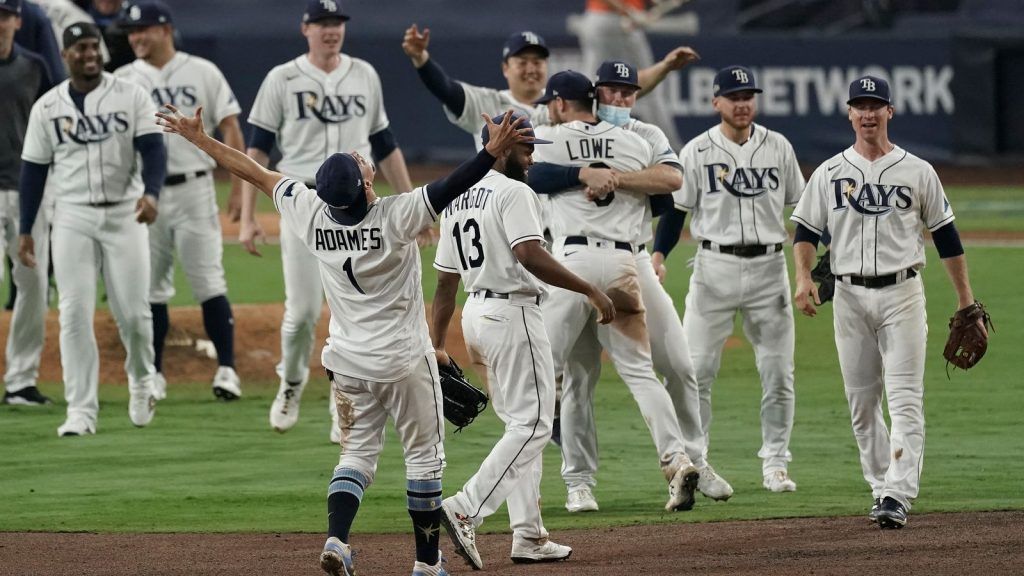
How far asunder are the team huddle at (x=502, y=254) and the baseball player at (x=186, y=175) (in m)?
0.02

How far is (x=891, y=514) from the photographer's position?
22.1 feet

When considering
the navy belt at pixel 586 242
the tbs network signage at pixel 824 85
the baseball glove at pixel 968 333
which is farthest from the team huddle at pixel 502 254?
the tbs network signage at pixel 824 85

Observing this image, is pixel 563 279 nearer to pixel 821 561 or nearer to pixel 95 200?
pixel 821 561

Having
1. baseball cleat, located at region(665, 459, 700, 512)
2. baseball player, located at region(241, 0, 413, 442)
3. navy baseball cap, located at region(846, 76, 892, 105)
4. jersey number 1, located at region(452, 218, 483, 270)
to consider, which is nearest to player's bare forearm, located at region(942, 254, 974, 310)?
navy baseball cap, located at region(846, 76, 892, 105)

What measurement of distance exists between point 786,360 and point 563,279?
224 centimetres

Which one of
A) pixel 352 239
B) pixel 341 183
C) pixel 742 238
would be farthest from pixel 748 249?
pixel 341 183

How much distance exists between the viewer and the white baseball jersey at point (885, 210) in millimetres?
7027

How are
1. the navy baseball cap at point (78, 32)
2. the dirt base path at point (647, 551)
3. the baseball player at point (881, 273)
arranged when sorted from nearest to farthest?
1. the dirt base path at point (647, 551)
2. the baseball player at point (881, 273)
3. the navy baseball cap at point (78, 32)

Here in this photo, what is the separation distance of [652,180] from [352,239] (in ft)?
6.46

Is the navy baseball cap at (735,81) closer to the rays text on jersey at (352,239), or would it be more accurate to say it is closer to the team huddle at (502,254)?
the team huddle at (502,254)

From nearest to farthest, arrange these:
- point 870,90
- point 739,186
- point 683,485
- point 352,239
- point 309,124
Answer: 1. point 352,239
2. point 870,90
3. point 683,485
4. point 739,186
5. point 309,124

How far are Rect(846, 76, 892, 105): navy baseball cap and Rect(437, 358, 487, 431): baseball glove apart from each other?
1.96 m

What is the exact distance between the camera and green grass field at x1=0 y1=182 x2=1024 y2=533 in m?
7.39

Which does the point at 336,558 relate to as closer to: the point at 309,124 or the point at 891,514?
the point at 891,514
